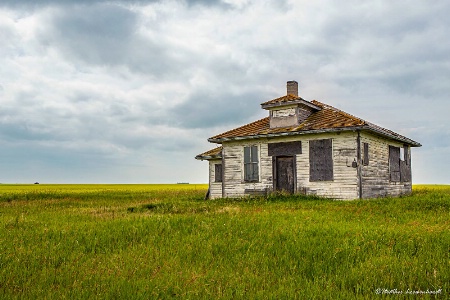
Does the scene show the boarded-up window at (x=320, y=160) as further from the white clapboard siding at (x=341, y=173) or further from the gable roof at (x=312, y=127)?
the gable roof at (x=312, y=127)

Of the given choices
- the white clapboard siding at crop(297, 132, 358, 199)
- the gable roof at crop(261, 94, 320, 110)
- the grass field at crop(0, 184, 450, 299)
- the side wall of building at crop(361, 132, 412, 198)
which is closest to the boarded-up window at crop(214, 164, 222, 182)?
the gable roof at crop(261, 94, 320, 110)

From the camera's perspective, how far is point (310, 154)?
67.3ft

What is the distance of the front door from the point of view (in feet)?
69.8

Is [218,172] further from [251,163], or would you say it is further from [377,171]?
[377,171]

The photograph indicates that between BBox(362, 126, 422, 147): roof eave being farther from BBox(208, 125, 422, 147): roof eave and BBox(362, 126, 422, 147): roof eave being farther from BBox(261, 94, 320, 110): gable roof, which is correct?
BBox(261, 94, 320, 110): gable roof

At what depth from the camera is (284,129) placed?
2167cm

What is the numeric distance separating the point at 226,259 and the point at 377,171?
16435 mm

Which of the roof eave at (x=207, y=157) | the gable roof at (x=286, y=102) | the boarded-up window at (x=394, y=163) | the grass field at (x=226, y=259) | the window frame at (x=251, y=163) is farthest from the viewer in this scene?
the roof eave at (x=207, y=157)

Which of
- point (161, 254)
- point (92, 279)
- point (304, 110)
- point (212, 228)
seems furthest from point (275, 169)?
point (92, 279)

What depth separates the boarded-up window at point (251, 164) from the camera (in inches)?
→ 886

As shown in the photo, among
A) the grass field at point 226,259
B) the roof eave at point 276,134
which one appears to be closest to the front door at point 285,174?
the roof eave at point 276,134

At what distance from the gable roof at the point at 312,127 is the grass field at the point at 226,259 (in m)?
8.77

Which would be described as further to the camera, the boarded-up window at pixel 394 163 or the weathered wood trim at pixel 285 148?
the boarded-up window at pixel 394 163

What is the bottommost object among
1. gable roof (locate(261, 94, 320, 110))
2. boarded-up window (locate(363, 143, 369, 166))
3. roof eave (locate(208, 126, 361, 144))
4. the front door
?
the front door
